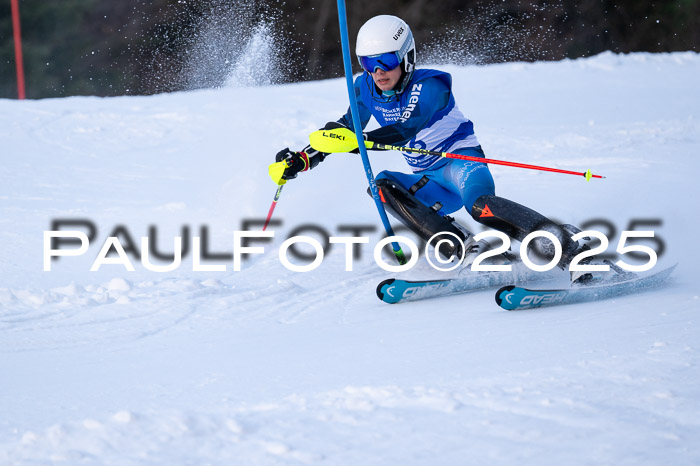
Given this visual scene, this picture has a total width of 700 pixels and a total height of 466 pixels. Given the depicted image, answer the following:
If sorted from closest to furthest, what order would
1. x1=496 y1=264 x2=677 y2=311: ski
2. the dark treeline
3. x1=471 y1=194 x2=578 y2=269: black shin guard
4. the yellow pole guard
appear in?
x1=496 y1=264 x2=677 y2=311: ski → x1=471 y1=194 x2=578 y2=269: black shin guard → the yellow pole guard → the dark treeline

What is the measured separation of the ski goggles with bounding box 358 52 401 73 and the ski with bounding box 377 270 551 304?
873mm

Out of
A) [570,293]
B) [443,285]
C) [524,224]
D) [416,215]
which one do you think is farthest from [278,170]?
[570,293]

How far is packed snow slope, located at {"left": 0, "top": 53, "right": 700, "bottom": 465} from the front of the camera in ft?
6.43

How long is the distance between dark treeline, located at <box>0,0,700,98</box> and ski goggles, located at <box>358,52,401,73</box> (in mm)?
12759

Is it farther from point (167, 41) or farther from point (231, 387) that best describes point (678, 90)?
point (167, 41)

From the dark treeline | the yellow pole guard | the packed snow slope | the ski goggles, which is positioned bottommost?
the packed snow slope

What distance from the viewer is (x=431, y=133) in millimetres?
3746

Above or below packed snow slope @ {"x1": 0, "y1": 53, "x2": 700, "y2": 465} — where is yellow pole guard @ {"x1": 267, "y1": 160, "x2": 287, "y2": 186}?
above

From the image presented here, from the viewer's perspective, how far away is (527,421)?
6.56 feet

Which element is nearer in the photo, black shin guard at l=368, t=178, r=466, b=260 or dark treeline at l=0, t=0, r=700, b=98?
black shin guard at l=368, t=178, r=466, b=260

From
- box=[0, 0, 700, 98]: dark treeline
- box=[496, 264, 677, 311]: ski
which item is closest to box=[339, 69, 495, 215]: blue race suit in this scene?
box=[496, 264, 677, 311]: ski

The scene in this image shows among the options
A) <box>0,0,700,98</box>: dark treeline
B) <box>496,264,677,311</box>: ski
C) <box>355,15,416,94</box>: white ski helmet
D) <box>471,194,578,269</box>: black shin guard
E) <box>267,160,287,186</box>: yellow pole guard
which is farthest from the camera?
<box>0,0,700,98</box>: dark treeline

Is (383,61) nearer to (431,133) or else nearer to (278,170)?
(431,133)

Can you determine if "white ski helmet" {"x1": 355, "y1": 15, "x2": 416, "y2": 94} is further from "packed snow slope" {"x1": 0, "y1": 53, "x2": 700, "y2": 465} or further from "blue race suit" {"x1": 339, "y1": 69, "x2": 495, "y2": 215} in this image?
"packed snow slope" {"x1": 0, "y1": 53, "x2": 700, "y2": 465}
